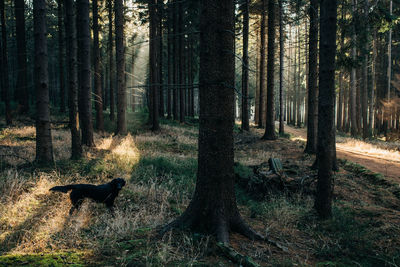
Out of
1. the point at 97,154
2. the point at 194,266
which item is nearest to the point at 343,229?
the point at 194,266

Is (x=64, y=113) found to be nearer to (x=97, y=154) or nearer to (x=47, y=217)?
(x=97, y=154)

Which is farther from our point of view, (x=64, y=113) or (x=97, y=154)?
(x=64, y=113)

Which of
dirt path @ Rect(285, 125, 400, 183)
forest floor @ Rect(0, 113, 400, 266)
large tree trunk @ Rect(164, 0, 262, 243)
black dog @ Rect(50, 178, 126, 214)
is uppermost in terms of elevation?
large tree trunk @ Rect(164, 0, 262, 243)

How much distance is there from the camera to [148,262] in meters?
2.91

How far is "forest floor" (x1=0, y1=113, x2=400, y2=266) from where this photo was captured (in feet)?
10.7

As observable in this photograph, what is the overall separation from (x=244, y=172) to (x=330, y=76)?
4.27 meters

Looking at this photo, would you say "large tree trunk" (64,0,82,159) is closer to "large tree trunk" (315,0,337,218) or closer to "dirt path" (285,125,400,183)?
"large tree trunk" (315,0,337,218)

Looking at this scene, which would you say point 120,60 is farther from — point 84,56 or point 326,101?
point 326,101

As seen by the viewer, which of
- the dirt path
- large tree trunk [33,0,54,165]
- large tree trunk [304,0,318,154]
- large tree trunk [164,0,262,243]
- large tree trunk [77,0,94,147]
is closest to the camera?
large tree trunk [164,0,262,243]

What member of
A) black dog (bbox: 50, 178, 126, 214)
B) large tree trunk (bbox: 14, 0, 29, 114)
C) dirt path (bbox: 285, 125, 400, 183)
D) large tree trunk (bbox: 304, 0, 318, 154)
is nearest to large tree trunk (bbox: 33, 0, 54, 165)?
black dog (bbox: 50, 178, 126, 214)

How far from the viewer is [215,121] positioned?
12.8ft

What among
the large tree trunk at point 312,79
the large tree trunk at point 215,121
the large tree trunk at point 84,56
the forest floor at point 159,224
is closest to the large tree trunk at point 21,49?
the large tree trunk at point 84,56

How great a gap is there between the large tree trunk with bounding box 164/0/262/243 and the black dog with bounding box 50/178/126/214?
156cm

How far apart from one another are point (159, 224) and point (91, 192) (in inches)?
56.6
